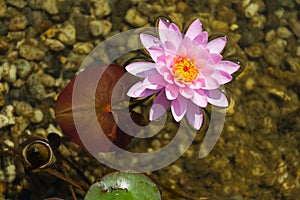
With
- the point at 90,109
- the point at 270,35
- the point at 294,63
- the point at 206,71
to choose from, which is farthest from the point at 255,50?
the point at 90,109

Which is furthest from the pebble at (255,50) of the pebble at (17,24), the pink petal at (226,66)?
the pebble at (17,24)

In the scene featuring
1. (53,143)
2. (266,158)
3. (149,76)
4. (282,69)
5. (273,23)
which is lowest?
(266,158)

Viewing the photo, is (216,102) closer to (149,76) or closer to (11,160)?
(149,76)

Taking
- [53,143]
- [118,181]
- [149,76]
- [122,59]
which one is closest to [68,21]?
[122,59]

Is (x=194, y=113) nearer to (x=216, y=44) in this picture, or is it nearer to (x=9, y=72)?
(x=216, y=44)

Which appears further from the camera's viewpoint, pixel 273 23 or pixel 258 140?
pixel 273 23

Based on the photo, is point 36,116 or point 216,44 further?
point 36,116
